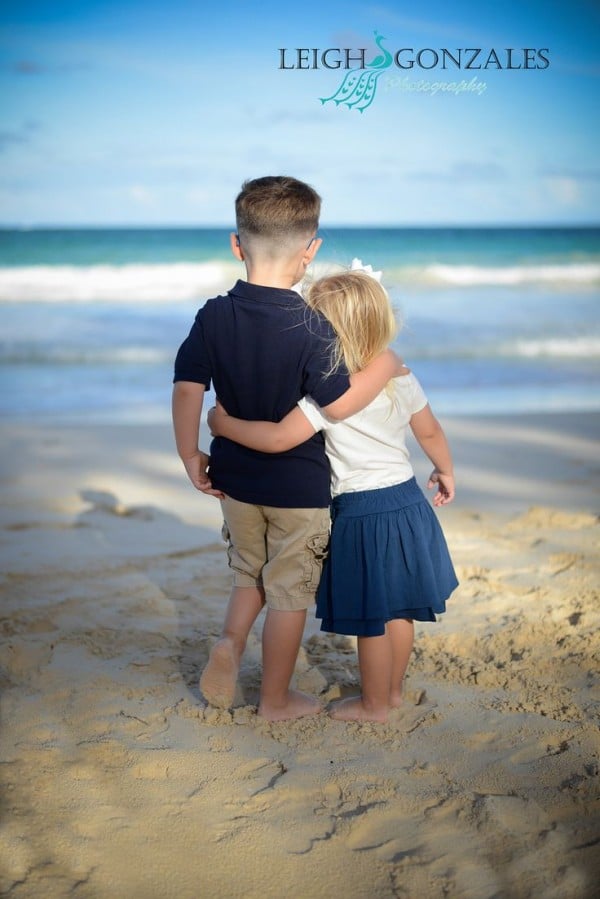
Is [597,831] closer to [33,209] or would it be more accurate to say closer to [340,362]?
[340,362]

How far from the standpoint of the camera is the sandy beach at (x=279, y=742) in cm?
178

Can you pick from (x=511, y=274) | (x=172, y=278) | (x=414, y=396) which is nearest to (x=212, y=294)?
(x=172, y=278)

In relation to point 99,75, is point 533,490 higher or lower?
lower

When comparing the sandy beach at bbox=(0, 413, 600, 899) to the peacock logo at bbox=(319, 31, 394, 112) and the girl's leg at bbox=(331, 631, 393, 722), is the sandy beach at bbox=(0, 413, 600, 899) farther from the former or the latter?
the peacock logo at bbox=(319, 31, 394, 112)

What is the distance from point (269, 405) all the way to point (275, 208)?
20.8 inches

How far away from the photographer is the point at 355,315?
2244 millimetres

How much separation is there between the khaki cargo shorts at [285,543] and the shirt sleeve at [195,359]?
0.38m

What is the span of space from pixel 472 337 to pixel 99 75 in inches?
659

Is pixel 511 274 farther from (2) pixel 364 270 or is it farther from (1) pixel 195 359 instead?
(1) pixel 195 359

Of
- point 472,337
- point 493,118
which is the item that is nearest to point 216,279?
point 493,118

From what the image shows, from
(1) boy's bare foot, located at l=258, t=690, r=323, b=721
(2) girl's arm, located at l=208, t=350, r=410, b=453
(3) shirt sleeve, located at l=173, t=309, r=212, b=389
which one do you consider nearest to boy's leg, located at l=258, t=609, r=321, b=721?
(1) boy's bare foot, located at l=258, t=690, r=323, b=721

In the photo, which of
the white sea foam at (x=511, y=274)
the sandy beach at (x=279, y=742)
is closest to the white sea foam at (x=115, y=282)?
the white sea foam at (x=511, y=274)

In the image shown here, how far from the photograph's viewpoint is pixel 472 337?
1176 centimetres

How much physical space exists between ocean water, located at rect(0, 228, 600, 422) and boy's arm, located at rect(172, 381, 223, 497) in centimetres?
51
